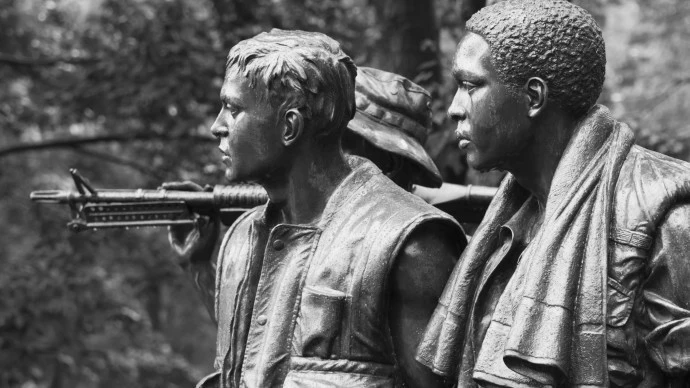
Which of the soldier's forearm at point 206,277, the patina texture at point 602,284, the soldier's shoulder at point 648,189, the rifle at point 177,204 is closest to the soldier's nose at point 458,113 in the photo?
the patina texture at point 602,284

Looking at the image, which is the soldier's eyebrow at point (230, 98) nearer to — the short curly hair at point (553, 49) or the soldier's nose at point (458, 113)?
the soldier's nose at point (458, 113)

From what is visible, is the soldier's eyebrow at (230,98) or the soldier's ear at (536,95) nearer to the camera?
the soldier's ear at (536,95)

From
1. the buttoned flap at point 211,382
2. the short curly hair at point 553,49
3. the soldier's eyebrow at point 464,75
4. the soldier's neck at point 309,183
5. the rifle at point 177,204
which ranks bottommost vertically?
the buttoned flap at point 211,382

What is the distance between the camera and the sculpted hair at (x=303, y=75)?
5801mm

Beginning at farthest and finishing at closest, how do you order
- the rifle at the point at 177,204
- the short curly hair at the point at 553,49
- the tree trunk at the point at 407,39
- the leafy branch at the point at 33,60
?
the leafy branch at the point at 33,60 < the tree trunk at the point at 407,39 < the rifle at the point at 177,204 < the short curly hair at the point at 553,49

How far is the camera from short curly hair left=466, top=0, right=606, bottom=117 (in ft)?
16.9

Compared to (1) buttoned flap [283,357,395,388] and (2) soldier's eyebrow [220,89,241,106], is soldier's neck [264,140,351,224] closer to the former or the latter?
(2) soldier's eyebrow [220,89,241,106]

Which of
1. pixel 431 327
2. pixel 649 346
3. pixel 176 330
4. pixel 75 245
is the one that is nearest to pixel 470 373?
pixel 431 327

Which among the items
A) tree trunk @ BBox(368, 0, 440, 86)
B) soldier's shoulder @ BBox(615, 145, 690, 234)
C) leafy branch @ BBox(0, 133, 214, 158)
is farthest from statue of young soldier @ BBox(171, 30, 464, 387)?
leafy branch @ BBox(0, 133, 214, 158)

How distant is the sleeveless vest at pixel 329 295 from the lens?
5.61 m

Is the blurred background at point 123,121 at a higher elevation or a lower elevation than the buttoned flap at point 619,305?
lower

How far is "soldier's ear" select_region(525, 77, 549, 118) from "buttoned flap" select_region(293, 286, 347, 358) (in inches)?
37.7

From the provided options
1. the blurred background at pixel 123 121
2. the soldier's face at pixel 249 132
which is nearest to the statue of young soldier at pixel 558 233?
the soldier's face at pixel 249 132

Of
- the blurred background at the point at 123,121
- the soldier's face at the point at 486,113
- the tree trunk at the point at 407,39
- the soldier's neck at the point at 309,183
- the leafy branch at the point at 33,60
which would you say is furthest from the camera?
the leafy branch at the point at 33,60
